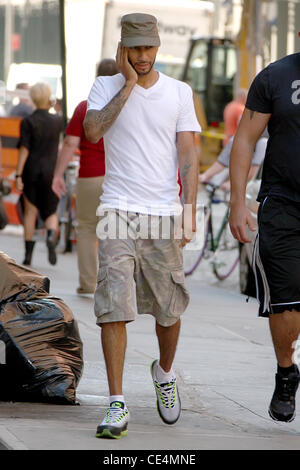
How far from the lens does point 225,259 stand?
1359 centimetres

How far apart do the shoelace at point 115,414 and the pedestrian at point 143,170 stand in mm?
472

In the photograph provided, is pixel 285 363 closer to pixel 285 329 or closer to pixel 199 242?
pixel 285 329

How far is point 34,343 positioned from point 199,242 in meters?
7.33

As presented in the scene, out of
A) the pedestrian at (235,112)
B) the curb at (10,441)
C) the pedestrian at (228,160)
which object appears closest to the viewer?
the curb at (10,441)

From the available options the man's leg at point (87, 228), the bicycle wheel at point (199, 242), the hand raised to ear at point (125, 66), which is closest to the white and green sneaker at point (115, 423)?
the hand raised to ear at point (125, 66)

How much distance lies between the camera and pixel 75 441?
200 inches

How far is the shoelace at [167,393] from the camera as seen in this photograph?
5852 mm

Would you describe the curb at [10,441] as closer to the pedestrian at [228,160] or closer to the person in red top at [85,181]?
the person in red top at [85,181]

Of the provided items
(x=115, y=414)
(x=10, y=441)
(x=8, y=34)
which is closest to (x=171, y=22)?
(x=8, y=34)

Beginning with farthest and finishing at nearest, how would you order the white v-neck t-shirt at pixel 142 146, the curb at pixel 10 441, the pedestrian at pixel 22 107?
the pedestrian at pixel 22 107
the white v-neck t-shirt at pixel 142 146
the curb at pixel 10 441

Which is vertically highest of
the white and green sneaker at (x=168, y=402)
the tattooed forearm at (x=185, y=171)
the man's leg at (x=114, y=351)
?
the tattooed forearm at (x=185, y=171)

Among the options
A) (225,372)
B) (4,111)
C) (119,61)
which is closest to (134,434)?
(119,61)

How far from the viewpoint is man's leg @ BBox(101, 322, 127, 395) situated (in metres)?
5.49

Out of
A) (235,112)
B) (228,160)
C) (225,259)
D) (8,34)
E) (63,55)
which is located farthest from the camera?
(235,112)
